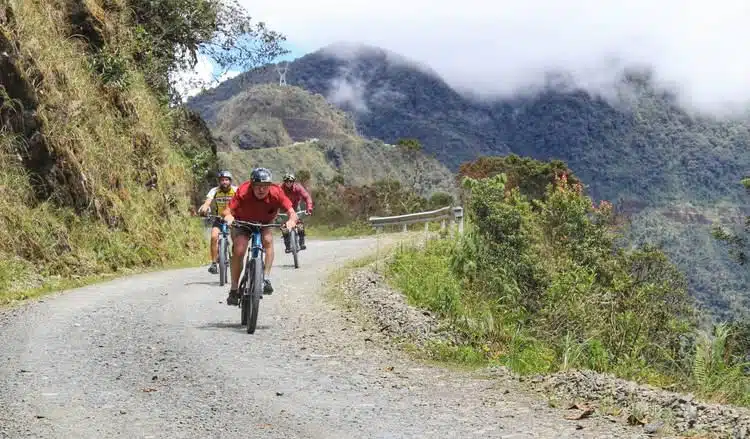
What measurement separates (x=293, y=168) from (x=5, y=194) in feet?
464

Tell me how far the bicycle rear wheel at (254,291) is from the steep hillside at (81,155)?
524cm

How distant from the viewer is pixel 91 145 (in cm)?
2098

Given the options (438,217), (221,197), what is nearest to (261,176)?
(221,197)

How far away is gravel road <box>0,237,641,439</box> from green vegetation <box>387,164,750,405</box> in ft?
4.32

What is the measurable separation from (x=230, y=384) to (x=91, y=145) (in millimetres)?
14681

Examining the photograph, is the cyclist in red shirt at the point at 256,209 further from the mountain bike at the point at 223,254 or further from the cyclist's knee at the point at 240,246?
the mountain bike at the point at 223,254

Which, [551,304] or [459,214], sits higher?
[459,214]

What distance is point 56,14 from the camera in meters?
23.0

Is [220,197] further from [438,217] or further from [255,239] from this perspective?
[438,217]

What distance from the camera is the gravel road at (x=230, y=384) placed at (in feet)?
20.7

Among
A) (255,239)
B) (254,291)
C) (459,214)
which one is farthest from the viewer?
(459,214)

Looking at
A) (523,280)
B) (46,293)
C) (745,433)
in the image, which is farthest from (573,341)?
(46,293)

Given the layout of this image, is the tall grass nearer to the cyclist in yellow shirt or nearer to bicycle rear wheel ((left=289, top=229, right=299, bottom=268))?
the cyclist in yellow shirt

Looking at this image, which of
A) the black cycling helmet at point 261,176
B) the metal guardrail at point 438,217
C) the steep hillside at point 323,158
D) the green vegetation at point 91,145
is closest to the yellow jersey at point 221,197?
the green vegetation at point 91,145
